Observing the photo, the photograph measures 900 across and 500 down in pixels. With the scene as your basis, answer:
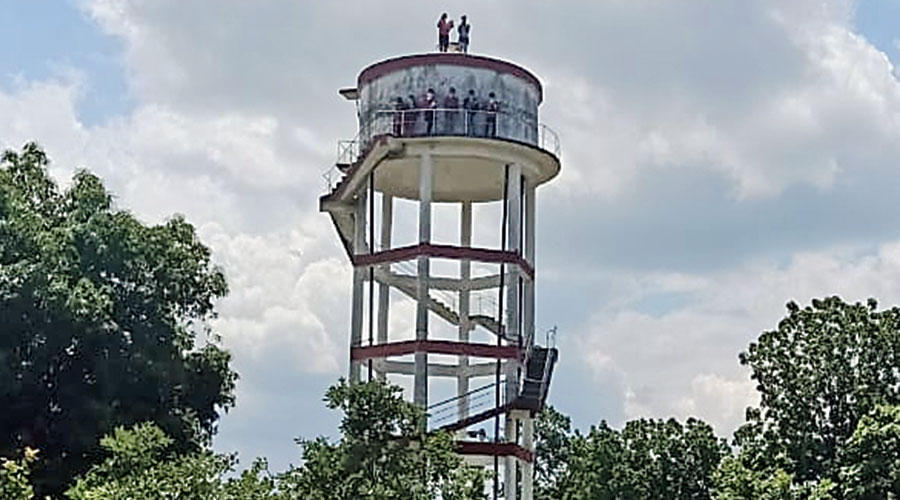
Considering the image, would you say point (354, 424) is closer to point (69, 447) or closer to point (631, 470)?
point (69, 447)

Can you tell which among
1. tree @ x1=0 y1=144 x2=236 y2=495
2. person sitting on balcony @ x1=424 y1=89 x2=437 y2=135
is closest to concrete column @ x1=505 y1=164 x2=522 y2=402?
person sitting on balcony @ x1=424 y1=89 x2=437 y2=135

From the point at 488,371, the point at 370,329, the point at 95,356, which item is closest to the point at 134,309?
the point at 95,356

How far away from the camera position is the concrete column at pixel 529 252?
5588cm

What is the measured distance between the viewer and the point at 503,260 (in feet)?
178

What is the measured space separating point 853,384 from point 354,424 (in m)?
19.2

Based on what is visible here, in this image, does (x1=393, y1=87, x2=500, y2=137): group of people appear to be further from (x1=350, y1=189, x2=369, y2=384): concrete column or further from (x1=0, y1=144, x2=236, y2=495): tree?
(x1=0, y1=144, x2=236, y2=495): tree

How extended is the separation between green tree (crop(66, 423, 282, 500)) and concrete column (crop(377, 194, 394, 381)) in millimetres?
9580

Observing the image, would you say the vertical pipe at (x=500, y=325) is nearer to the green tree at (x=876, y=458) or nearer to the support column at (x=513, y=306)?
the support column at (x=513, y=306)

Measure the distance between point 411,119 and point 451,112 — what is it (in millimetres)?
1206

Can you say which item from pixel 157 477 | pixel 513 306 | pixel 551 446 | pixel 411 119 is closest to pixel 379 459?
pixel 157 477

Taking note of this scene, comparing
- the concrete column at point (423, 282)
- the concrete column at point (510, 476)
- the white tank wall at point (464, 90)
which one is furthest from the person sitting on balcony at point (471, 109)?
the concrete column at point (510, 476)

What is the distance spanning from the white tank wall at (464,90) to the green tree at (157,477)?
43.9ft

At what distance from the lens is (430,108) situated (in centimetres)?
5391

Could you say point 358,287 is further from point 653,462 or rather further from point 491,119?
point 653,462
